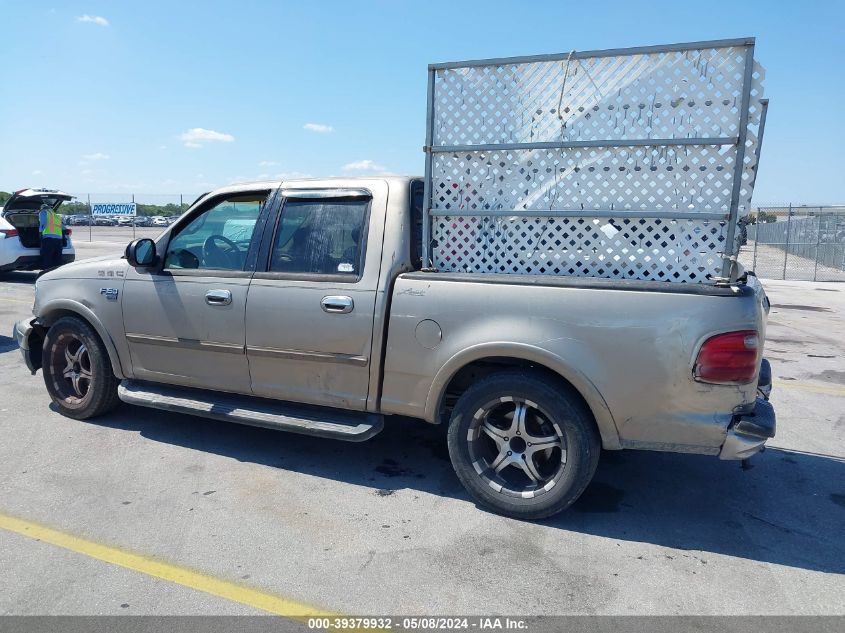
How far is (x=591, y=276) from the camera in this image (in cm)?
380

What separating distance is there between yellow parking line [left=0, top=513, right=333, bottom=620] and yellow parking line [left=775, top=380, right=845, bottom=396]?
5784mm

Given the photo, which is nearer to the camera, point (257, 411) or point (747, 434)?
point (747, 434)

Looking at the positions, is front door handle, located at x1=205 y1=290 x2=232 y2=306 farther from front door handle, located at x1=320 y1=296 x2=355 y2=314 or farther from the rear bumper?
the rear bumper

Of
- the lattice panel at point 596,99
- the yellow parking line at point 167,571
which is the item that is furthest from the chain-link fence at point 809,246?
the yellow parking line at point 167,571

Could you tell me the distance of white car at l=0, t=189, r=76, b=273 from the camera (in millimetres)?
13102

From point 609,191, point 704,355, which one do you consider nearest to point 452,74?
point 609,191

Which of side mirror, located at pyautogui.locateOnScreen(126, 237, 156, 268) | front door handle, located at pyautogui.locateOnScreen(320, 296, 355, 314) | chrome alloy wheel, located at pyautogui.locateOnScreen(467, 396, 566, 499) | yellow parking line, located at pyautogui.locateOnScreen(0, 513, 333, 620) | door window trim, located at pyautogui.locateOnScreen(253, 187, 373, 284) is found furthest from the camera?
side mirror, located at pyautogui.locateOnScreen(126, 237, 156, 268)

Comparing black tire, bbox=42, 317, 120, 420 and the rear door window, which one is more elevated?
the rear door window

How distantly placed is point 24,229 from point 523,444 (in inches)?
533

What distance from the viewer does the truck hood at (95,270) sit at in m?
4.98

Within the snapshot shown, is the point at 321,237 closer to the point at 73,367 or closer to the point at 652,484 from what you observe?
the point at 73,367

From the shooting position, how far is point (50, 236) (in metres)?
13.2

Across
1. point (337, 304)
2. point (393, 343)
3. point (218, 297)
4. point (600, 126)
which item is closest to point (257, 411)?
point (218, 297)

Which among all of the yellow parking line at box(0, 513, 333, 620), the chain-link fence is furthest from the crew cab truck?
the chain-link fence
